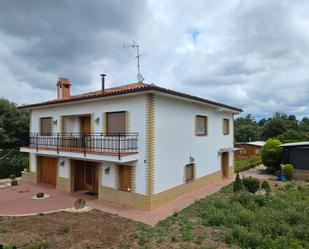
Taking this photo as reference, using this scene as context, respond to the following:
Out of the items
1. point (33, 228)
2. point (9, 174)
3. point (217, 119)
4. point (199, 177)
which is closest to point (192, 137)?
point (199, 177)

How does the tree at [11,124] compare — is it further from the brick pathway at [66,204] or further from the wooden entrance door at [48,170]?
the brick pathway at [66,204]

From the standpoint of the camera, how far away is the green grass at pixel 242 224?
7.70m

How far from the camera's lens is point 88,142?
1400cm

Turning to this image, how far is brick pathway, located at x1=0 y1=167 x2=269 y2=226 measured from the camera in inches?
426

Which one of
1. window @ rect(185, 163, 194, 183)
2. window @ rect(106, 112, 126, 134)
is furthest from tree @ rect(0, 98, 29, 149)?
window @ rect(185, 163, 194, 183)

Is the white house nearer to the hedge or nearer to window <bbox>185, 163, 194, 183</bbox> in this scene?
window <bbox>185, 163, 194, 183</bbox>

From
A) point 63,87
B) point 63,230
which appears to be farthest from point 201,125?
point 63,87

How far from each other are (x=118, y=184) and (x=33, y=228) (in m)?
4.49

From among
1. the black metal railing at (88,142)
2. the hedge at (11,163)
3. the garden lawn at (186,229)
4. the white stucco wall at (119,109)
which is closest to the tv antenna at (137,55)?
the white stucco wall at (119,109)

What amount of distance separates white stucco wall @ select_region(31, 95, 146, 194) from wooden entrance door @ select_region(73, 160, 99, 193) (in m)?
0.90

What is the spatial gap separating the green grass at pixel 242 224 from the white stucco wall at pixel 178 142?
2053 mm

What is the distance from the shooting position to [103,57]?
52.6 feet

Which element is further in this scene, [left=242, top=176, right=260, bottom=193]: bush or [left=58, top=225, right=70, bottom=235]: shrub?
[left=242, top=176, right=260, bottom=193]: bush

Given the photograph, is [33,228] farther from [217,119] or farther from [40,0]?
[217,119]
